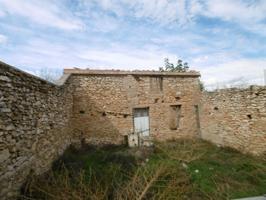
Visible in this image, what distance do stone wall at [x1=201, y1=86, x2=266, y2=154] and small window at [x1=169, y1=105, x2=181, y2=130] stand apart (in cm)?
135

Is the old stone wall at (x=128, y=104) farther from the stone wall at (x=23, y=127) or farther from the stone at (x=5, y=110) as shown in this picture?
the stone at (x=5, y=110)

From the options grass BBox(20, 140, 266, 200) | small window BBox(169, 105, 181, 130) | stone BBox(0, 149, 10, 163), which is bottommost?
grass BBox(20, 140, 266, 200)

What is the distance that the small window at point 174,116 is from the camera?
462 inches

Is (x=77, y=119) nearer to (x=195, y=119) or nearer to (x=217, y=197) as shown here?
(x=195, y=119)

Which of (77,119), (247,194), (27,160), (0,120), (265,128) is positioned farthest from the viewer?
(77,119)

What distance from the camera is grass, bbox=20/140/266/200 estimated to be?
173 inches

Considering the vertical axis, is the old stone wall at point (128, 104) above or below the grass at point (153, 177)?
above

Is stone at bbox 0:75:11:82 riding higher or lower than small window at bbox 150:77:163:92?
lower

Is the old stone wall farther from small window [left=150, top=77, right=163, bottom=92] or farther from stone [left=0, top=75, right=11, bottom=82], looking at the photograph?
stone [left=0, top=75, right=11, bottom=82]

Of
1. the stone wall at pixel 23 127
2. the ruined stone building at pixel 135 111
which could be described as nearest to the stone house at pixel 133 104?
the ruined stone building at pixel 135 111

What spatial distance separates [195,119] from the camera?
12211 mm

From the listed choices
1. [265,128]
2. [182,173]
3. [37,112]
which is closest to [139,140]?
[182,173]

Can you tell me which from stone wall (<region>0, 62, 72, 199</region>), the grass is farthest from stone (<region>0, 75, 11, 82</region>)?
the grass

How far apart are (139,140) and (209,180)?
16.0 feet
